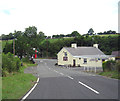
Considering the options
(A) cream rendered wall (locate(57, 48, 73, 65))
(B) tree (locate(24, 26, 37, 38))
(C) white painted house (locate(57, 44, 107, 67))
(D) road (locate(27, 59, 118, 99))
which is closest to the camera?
(D) road (locate(27, 59, 118, 99))

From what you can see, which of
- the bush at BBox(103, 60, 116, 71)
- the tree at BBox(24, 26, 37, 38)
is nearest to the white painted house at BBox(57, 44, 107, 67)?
the bush at BBox(103, 60, 116, 71)

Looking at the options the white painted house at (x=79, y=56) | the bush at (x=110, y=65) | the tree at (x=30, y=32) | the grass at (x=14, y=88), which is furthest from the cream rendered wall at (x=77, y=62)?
the grass at (x=14, y=88)

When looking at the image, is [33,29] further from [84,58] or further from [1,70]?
[1,70]

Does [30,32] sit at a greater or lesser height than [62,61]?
greater

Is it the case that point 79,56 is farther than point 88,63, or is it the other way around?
point 79,56

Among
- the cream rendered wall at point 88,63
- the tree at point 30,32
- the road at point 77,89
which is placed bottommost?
the road at point 77,89

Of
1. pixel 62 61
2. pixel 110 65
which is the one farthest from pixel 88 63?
pixel 110 65

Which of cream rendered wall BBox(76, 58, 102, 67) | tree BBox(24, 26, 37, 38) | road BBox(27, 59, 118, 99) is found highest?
tree BBox(24, 26, 37, 38)

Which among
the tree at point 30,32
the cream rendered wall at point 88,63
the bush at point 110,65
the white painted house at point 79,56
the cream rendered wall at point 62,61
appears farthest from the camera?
the tree at point 30,32

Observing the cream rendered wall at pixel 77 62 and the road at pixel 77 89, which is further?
the cream rendered wall at pixel 77 62

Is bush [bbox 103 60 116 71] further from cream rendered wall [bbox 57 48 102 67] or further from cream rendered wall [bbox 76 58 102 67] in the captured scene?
cream rendered wall [bbox 76 58 102 67]

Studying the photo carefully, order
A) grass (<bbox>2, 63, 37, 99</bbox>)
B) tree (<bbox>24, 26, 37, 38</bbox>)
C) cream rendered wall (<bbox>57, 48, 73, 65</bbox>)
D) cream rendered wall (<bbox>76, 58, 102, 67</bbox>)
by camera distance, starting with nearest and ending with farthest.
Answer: grass (<bbox>2, 63, 37, 99</bbox>) < cream rendered wall (<bbox>76, 58, 102, 67</bbox>) < cream rendered wall (<bbox>57, 48, 73, 65</bbox>) < tree (<bbox>24, 26, 37, 38</bbox>)

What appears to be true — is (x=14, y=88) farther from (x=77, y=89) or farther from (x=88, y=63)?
(x=88, y=63)

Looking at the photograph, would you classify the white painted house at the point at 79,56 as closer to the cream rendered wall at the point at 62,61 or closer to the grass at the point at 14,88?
the cream rendered wall at the point at 62,61
